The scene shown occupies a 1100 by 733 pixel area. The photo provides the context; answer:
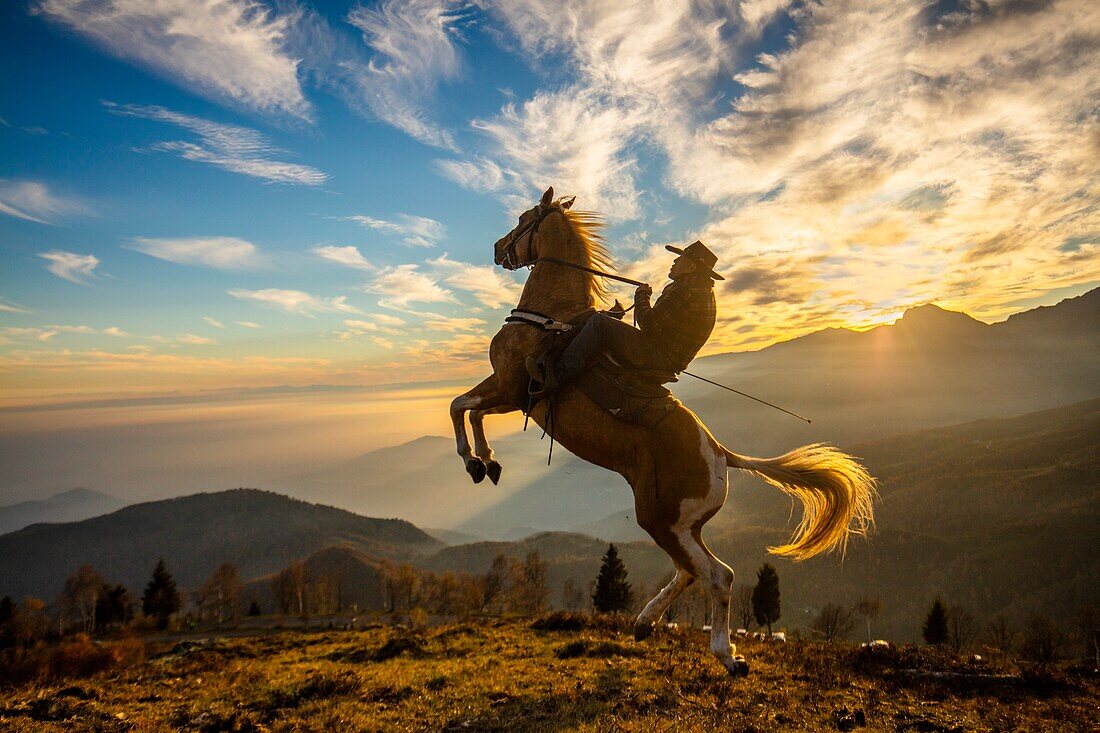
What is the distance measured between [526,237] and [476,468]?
3.08 meters

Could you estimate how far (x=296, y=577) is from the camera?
98188 millimetres

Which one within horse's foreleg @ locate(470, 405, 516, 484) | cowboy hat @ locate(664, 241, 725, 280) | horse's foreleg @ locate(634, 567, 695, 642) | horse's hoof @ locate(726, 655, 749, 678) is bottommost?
horse's hoof @ locate(726, 655, 749, 678)

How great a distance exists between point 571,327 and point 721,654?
406 centimetres

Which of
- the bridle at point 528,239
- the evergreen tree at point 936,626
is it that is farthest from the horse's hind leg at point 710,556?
the evergreen tree at point 936,626

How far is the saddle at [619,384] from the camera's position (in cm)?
598

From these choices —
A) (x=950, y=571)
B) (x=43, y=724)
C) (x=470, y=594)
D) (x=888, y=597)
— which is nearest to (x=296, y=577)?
(x=470, y=594)

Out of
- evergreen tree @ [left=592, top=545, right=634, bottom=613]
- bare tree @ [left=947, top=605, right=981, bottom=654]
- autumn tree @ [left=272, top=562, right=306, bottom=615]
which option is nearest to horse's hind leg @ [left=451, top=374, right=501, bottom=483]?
bare tree @ [left=947, top=605, right=981, bottom=654]

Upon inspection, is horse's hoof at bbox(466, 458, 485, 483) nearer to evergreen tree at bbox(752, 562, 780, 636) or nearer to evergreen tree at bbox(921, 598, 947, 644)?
evergreen tree at bbox(752, 562, 780, 636)

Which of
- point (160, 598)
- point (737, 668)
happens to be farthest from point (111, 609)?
point (737, 668)

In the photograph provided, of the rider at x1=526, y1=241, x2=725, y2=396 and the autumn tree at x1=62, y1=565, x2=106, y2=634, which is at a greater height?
the rider at x1=526, y1=241, x2=725, y2=396

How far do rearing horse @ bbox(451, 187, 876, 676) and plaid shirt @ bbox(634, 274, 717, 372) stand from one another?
0.67 metres

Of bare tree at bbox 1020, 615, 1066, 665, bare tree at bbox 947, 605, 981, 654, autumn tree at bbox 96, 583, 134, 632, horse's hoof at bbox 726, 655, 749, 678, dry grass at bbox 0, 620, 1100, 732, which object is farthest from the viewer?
autumn tree at bbox 96, 583, 134, 632

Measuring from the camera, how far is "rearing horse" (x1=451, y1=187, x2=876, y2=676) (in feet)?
19.7

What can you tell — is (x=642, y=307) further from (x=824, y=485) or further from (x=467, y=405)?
(x=824, y=485)
